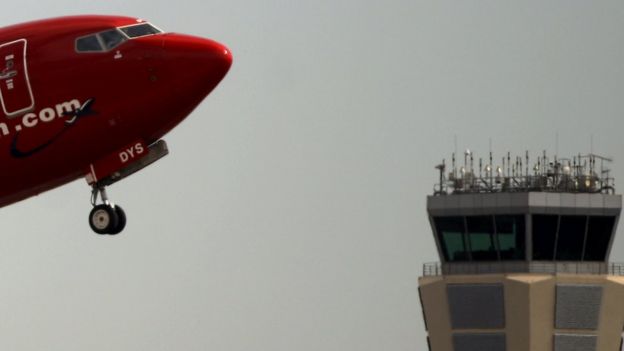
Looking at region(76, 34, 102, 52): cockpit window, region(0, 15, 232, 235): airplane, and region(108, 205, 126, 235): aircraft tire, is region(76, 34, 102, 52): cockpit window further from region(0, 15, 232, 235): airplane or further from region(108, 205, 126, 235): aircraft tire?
region(108, 205, 126, 235): aircraft tire

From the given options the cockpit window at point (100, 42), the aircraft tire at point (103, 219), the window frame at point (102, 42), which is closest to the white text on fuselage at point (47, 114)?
the window frame at point (102, 42)

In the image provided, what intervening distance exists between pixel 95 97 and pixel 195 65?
3.90 metres

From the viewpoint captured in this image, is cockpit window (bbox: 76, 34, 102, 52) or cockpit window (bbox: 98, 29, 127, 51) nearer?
cockpit window (bbox: 76, 34, 102, 52)

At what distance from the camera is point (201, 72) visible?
81188 millimetres

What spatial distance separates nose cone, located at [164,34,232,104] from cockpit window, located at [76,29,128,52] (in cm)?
186

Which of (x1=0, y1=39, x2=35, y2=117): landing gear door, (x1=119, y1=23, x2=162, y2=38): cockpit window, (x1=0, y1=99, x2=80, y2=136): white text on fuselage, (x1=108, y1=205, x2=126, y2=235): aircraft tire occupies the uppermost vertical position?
(x1=119, y1=23, x2=162, y2=38): cockpit window

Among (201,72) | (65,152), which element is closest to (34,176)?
(65,152)

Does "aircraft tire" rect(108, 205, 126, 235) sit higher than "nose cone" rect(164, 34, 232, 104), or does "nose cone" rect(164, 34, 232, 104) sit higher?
"nose cone" rect(164, 34, 232, 104)

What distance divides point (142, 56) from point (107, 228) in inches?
258

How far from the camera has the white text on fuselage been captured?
3191 inches

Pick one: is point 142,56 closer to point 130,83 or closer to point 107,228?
point 130,83

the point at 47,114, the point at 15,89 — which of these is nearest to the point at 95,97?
the point at 47,114

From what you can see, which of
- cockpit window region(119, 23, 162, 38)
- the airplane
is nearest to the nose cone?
the airplane

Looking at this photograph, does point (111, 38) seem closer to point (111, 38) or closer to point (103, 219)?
point (111, 38)
